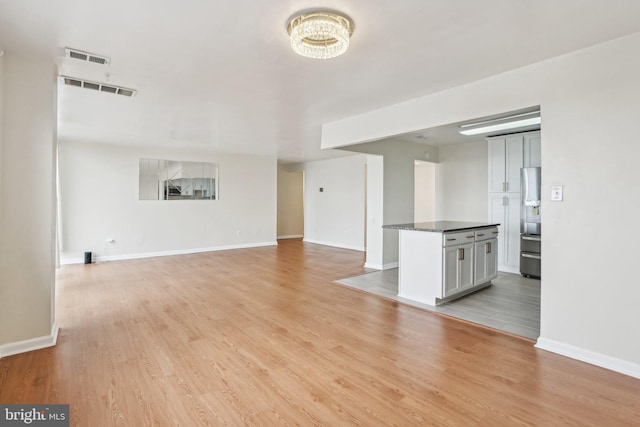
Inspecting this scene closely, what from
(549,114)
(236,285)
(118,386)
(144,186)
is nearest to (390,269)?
(236,285)

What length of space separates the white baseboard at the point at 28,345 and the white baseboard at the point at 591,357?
4.25 meters

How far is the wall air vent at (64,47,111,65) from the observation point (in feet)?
8.50

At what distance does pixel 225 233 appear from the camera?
8.36 metres

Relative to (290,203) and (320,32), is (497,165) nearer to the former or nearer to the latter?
(320,32)

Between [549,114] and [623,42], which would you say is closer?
[623,42]

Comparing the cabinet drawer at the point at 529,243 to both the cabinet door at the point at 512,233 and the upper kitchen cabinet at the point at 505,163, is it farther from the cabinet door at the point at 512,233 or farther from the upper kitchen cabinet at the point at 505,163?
the upper kitchen cabinet at the point at 505,163

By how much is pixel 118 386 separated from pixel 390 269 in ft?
15.3

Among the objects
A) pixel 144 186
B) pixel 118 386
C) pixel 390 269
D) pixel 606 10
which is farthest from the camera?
pixel 144 186

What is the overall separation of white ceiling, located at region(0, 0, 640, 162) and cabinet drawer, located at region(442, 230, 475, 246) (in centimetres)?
169

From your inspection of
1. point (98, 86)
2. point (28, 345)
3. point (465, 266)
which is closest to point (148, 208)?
point (98, 86)

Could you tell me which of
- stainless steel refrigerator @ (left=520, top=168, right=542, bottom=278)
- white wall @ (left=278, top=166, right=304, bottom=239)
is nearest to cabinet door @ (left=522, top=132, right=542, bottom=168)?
stainless steel refrigerator @ (left=520, top=168, right=542, bottom=278)

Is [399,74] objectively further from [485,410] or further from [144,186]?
[144,186]

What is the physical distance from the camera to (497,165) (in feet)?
18.8

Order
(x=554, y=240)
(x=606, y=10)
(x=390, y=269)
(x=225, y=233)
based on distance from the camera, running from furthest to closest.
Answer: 1. (x=225, y=233)
2. (x=390, y=269)
3. (x=554, y=240)
4. (x=606, y=10)
